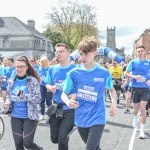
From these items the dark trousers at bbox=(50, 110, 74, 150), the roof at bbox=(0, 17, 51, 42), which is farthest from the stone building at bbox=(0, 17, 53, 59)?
the dark trousers at bbox=(50, 110, 74, 150)

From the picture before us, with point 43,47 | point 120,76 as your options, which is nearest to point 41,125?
point 120,76

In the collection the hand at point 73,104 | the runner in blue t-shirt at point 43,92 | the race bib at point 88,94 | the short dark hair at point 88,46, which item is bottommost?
the runner in blue t-shirt at point 43,92

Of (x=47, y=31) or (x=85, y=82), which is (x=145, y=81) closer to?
(x=85, y=82)

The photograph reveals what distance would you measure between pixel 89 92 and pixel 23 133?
4.29 feet

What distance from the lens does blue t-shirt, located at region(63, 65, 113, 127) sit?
510cm

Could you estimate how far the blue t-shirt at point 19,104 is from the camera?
5.85m

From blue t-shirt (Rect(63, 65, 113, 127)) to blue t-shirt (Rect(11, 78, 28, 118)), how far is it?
0.97 metres

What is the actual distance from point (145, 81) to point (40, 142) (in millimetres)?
2766

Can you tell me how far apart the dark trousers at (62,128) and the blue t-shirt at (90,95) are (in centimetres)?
73

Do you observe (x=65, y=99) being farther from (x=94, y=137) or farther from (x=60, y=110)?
(x=60, y=110)

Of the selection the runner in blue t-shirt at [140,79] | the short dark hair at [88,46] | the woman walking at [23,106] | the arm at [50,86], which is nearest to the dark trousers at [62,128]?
the woman walking at [23,106]

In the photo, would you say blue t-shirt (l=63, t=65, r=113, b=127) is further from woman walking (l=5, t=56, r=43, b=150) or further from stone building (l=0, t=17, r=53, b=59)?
stone building (l=0, t=17, r=53, b=59)

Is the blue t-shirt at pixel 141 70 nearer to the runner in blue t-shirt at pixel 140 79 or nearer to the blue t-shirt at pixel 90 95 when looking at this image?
the runner in blue t-shirt at pixel 140 79

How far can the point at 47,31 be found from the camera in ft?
318
